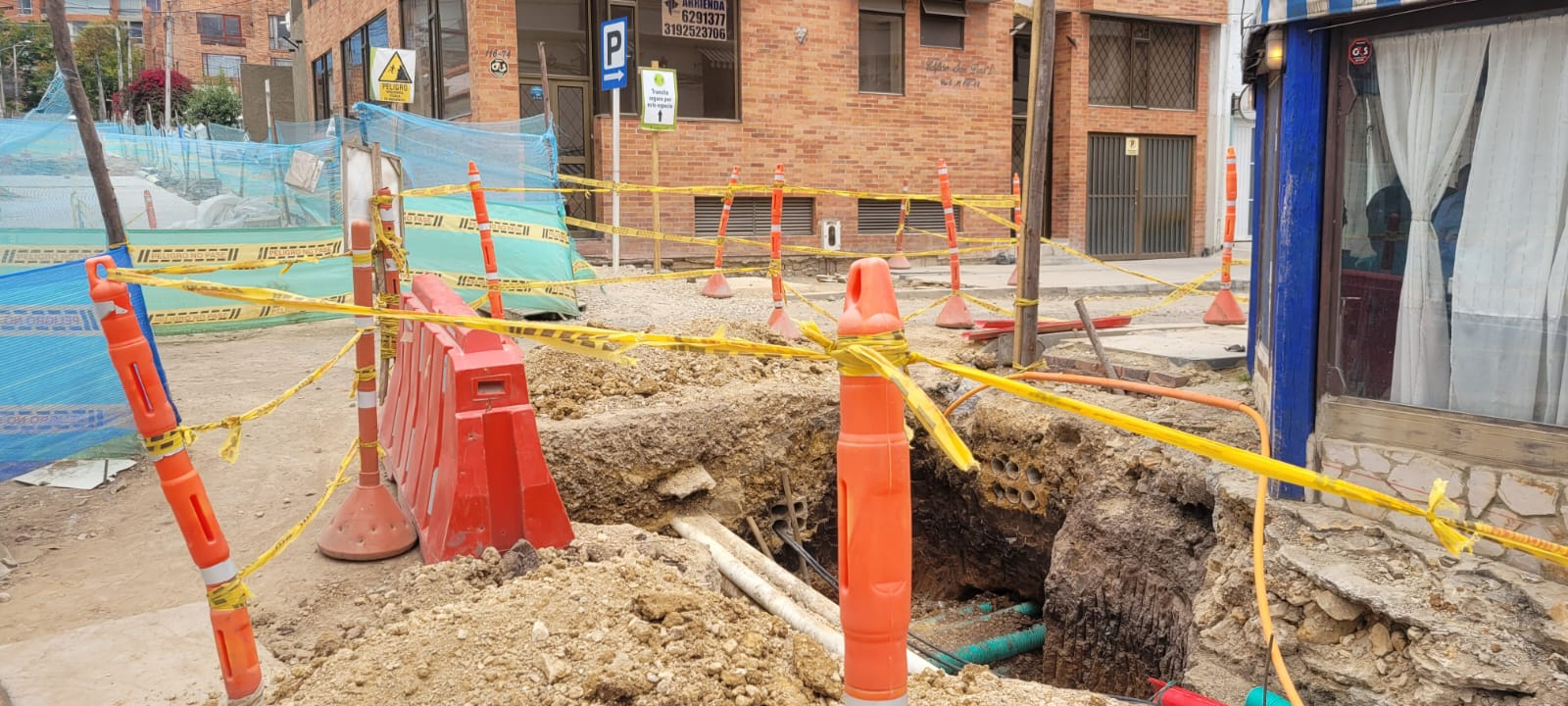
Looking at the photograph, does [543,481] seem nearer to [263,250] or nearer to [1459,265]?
[1459,265]

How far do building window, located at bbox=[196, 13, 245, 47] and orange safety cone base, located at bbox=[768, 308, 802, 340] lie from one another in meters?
69.5

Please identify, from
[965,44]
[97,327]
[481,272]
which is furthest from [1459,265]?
[965,44]

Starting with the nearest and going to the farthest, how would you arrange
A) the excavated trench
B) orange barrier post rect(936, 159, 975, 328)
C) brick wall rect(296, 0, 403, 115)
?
the excavated trench < orange barrier post rect(936, 159, 975, 328) < brick wall rect(296, 0, 403, 115)

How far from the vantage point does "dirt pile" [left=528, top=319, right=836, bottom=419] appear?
644 cm

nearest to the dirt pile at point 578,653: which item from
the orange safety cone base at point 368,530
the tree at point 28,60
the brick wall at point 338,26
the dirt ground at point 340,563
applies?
the dirt ground at point 340,563

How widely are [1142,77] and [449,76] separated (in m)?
12.5

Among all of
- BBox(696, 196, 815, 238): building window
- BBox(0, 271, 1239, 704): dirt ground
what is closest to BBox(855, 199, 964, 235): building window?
BBox(696, 196, 815, 238): building window

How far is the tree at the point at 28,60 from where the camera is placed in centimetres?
4544

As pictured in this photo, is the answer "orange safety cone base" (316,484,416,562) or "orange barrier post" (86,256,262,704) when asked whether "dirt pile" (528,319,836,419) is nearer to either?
"orange safety cone base" (316,484,416,562)

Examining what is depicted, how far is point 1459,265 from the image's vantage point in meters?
4.07

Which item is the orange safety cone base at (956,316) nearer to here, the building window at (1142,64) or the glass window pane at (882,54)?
the glass window pane at (882,54)

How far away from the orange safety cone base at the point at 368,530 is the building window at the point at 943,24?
50.4ft

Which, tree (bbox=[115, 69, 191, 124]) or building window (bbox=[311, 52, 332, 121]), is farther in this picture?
tree (bbox=[115, 69, 191, 124])

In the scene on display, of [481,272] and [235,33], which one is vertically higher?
[235,33]
